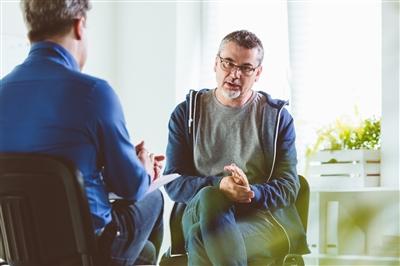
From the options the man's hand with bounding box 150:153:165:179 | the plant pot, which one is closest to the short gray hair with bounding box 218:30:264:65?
the man's hand with bounding box 150:153:165:179

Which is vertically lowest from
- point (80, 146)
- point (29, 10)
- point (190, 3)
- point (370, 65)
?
point (80, 146)

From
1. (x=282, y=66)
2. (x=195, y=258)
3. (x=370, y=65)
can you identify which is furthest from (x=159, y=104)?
(x=370, y=65)

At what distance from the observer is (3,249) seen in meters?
1.25

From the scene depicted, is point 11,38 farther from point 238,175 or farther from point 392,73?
point 392,73

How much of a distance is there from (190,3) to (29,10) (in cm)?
197

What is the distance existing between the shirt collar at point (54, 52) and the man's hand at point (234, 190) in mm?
594

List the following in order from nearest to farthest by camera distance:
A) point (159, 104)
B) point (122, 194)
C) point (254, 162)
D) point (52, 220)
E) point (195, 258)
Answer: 1. point (52, 220)
2. point (122, 194)
3. point (195, 258)
4. point (254, 162)
5. point (159, 104)

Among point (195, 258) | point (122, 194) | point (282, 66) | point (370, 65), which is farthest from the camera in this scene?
point (282, 66)

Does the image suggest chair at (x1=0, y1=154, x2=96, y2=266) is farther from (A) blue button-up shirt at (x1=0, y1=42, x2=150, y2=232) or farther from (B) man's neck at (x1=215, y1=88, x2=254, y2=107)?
(B) man's neck at (x1=215, y1=88, x2=254, y2=107)

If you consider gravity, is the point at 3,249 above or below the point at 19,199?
below

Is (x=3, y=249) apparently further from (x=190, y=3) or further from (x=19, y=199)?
(x=190, y=3)

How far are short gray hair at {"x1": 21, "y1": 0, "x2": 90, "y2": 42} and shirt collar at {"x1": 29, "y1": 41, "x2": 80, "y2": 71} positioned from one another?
2 cm

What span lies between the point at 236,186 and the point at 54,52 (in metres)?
0.67

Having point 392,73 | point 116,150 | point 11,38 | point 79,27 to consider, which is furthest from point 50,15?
point 11,38
